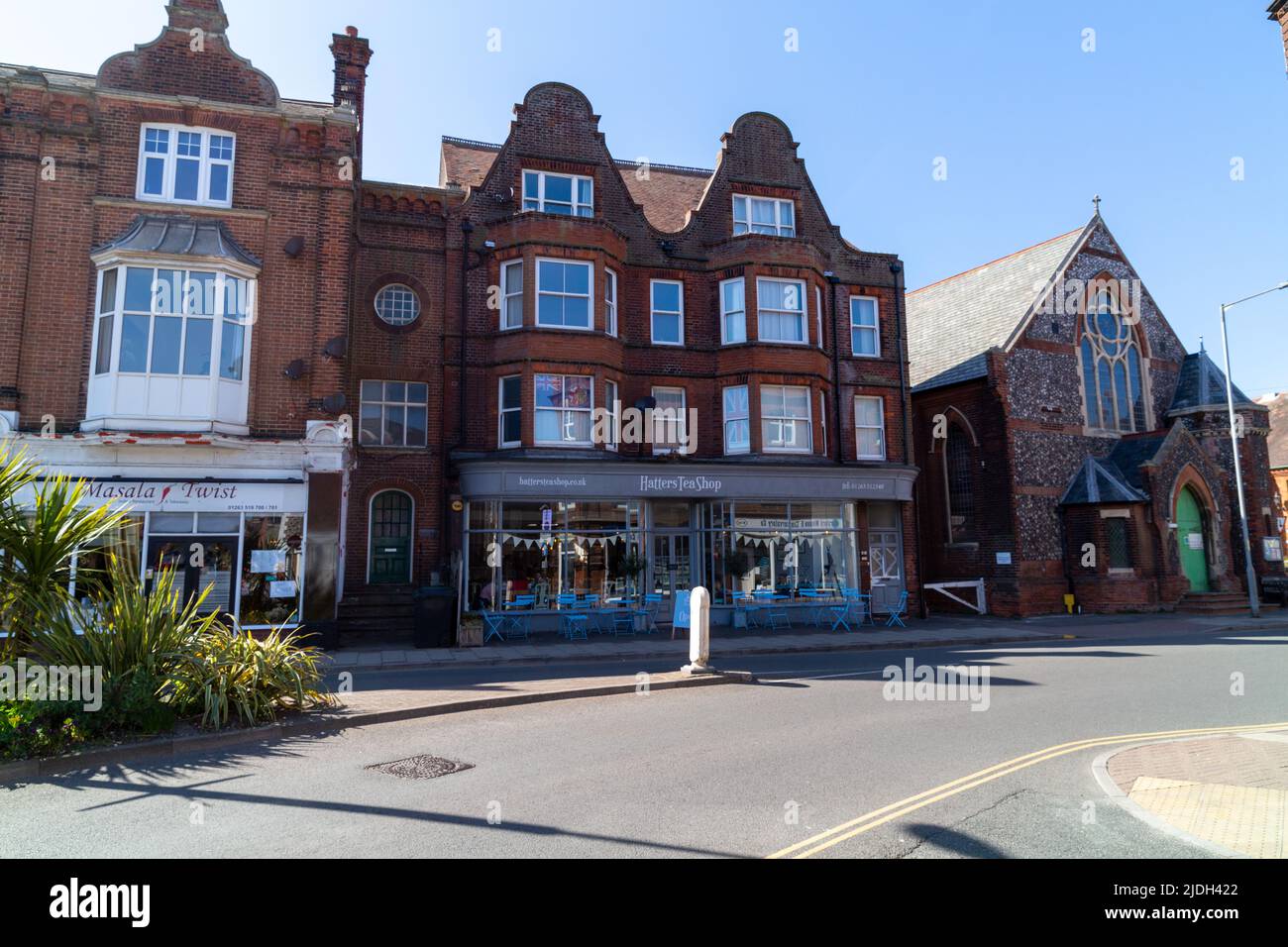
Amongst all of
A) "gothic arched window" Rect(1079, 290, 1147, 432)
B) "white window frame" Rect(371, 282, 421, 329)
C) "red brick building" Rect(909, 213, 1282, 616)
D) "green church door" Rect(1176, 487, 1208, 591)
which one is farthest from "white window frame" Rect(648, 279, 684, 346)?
"green church door" Rect(1176, 487, 1208, 591)

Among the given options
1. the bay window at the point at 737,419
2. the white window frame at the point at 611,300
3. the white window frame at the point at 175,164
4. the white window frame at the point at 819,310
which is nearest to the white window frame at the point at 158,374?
the white window frame at the point at 175,164

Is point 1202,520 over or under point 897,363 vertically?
under

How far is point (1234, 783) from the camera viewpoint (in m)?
6.43

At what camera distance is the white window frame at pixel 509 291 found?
20.1 metres

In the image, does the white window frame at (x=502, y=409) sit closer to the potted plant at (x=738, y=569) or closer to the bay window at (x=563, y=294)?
the bay window at (x=563, y=294)

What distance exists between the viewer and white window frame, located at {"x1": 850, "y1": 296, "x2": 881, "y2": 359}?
2353 centimetres

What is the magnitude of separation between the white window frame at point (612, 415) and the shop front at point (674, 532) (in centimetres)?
109

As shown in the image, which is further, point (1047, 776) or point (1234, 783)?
point (1047, 776)

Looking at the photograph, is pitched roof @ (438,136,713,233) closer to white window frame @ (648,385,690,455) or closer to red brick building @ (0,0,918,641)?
red brick building @ (0,0,918,641)

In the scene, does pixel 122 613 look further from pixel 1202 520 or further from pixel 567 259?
pixel 1202 520

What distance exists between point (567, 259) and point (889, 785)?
1623 cm

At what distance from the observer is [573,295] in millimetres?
A: 20062

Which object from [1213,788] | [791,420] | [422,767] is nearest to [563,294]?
[791,420]

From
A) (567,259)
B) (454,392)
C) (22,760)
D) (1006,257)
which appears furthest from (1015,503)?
(22,760)
